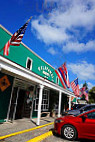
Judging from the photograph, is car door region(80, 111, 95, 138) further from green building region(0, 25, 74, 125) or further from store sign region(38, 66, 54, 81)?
store sign region(38, 66, 54, 81)

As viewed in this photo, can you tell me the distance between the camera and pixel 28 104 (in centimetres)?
990

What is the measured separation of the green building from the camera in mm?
6688

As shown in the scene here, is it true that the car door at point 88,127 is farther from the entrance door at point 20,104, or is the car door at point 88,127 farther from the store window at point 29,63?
the store window at point 29,63

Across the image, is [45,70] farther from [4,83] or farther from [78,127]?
[78,127]

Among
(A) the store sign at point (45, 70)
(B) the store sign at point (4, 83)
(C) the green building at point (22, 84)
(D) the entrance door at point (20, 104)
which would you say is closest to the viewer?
(C) the green building at point (22, 84)

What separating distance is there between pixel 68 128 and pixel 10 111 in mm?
4390

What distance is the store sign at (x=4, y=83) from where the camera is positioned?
7.26m

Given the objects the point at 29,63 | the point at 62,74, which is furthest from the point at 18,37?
the point at 62,74

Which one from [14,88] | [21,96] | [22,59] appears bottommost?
[21,96]

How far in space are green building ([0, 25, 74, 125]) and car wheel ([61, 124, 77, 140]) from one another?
2703 millimetres

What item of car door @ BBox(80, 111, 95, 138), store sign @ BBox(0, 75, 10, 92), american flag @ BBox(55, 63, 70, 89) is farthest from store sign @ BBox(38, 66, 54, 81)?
car door @ BBox(80, 111, 95, 138)

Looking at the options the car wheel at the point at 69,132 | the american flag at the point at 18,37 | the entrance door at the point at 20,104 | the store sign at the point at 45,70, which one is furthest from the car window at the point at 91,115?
the store sign at the point at 45,70

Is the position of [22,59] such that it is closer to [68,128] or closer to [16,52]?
[16,52]

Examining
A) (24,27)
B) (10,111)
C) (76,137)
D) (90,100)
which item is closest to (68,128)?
(76,137)
